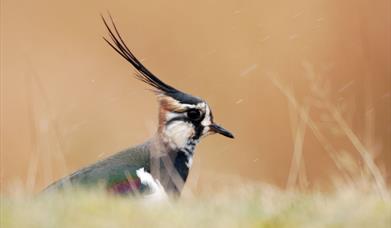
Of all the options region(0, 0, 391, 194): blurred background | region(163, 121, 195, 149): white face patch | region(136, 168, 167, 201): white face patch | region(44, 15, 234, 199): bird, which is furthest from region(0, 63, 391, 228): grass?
region(0, 0, 391, 194): blurred background

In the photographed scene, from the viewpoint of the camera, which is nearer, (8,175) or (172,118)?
(172,118)

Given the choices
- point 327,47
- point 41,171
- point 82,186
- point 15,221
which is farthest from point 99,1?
point 15,221

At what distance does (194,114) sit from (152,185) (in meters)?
1.08

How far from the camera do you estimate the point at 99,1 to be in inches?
555

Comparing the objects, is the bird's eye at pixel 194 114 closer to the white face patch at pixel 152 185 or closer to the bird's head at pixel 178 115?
the bird's head at pixel 178 115

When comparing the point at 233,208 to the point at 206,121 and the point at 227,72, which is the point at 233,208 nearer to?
the point at 206,121

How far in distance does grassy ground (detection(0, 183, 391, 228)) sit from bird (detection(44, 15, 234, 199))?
1.99ft

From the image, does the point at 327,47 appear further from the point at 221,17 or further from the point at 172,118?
the point at 172,118

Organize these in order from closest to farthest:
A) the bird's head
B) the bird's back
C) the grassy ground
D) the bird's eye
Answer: the grassy ground, the bird's back, the bird's head, the bird's eye

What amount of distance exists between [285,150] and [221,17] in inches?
83.6

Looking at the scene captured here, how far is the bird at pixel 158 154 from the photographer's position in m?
6.64

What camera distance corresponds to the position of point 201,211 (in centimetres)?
554

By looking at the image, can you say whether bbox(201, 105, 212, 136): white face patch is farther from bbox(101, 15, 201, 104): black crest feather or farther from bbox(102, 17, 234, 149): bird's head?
bbox(101, 15, 201, 104): black crest feather

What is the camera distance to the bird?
664 centimetres
